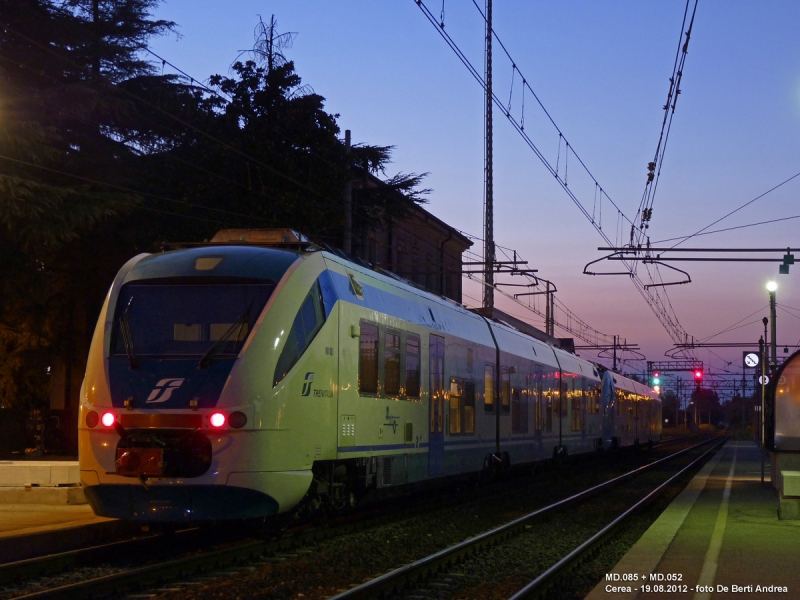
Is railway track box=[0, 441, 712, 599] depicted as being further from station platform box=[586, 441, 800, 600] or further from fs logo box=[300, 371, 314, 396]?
station platform box=[586, 441, 800, 600]

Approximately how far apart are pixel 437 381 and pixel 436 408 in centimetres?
42

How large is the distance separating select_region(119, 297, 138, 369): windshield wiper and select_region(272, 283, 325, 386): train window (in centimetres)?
152

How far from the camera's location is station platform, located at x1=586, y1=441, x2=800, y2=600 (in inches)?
324

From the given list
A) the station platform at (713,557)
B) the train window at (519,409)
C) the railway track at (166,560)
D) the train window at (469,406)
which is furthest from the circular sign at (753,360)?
the railway track at (166,560)

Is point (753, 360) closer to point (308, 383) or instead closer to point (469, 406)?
point (469, 406)

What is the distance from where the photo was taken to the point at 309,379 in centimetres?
1071

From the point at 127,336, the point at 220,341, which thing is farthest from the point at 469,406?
the point at 127,336

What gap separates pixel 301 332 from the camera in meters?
10.7

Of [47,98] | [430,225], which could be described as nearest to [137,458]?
[47,98]

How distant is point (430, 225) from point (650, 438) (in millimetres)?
15097

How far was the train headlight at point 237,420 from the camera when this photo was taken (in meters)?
9.76

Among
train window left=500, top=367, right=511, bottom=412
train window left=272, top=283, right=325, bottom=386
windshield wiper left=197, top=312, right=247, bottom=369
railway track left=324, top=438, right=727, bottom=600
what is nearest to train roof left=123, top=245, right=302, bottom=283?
train window left=272, top=283, right=325, bottom=386

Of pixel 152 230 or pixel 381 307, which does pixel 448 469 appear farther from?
pixel 152 230

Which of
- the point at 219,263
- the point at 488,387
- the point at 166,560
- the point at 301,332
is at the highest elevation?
the point at 219,263
